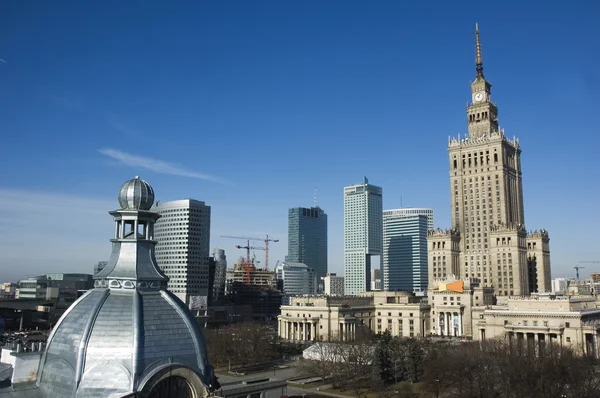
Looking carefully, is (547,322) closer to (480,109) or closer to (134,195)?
(480,109)

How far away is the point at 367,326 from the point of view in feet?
522

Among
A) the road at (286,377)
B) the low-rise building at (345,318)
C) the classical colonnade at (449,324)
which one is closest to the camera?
the road at (286,377)

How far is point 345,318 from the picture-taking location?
151 m

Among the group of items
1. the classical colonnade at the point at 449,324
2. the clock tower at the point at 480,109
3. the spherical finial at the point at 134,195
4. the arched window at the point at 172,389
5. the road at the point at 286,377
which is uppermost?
the clock tower at the point at 480,109

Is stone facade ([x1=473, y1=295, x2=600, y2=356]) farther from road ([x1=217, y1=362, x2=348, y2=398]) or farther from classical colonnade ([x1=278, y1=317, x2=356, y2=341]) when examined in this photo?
road ([x1=217, y1=362, x2=348, y2=398])

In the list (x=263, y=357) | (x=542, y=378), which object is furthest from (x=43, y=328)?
(x=542, y=378)

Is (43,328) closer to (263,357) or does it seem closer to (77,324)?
(263,357)

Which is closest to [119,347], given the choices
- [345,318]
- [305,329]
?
[345,318]

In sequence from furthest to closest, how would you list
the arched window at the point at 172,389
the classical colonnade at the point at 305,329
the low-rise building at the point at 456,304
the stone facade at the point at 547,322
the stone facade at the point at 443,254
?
the stone facade at the point at 443,254
the classical colonnade at the point at 305,329
the low-rise building at the point at 456,304
the stone facade at the point at 547,322
the arched window at the point at 172,389

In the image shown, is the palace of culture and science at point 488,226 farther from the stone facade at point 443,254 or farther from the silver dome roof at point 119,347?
the silver dome roof at point 119,347

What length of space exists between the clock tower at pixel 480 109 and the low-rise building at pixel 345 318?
2433 inches

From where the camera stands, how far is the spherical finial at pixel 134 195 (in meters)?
35.0

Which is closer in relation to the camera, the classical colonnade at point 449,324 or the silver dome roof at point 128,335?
the silver dome roof at point 128,335

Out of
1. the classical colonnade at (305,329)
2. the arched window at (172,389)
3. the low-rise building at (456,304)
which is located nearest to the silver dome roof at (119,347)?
the arched window at (172,389)
